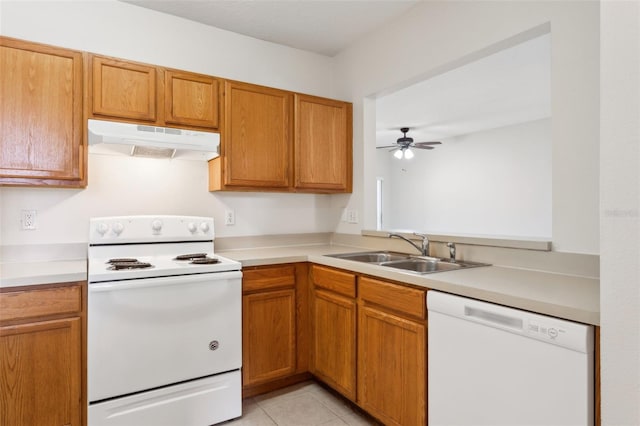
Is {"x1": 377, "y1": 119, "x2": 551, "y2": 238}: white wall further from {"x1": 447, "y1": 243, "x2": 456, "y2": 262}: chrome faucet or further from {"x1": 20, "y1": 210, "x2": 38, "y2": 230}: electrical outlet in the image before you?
{"x1": 20, "y1": 210, "x2": 38, "y2": 230}: electrical outlet

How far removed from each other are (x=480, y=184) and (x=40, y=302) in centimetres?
634

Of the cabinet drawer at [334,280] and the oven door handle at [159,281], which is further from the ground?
the oven door handle at [159,281]

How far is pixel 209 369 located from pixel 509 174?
18.3ft

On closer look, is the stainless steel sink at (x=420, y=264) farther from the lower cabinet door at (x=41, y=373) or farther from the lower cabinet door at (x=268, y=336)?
the lower cabinet door at (x=41, y=373)

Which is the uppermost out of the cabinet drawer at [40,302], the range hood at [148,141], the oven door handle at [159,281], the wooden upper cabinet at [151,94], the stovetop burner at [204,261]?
the wooden upper cabinet at [151,94]

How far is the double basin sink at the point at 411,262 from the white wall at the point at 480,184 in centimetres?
236

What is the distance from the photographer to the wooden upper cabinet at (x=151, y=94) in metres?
2.16

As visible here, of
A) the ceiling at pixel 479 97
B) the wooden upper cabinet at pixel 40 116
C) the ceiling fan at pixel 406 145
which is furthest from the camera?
the ceiling fan at pixel 406 145

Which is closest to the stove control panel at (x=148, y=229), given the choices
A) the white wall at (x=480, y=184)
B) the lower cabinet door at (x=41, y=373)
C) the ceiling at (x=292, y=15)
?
the lower cabinet door at (x=41, y=373)

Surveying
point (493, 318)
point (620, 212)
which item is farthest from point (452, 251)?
point (620, 212)

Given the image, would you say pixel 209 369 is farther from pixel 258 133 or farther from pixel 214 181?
pixel 258 133

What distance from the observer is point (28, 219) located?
2201 mm

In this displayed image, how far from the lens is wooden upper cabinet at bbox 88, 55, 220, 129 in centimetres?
216

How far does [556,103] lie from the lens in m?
1.80
